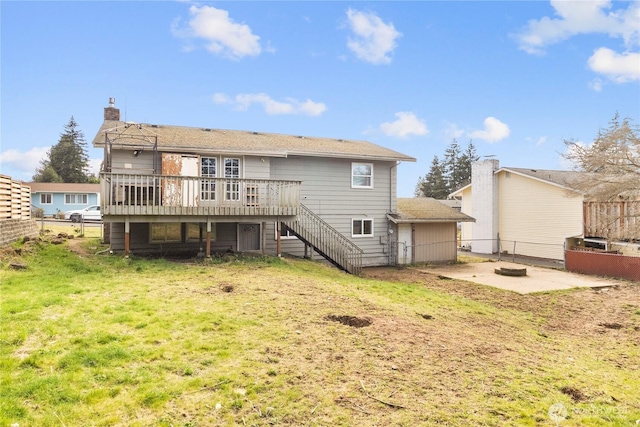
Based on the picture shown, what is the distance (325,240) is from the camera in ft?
→ 53.5

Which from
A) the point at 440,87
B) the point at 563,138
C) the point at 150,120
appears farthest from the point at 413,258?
the point at 150,120

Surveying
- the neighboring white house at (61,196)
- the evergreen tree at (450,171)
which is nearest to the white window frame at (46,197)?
the neighboring white house at (61,196)

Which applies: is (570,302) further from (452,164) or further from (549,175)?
(452,164)

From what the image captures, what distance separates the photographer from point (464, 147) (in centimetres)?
6575

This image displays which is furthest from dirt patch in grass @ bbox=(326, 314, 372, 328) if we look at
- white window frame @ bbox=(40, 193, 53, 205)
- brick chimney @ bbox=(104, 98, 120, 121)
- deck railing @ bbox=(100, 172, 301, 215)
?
white window frame @ bbox=(40, 193, 53, 205)

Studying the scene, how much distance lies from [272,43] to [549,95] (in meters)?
17.0

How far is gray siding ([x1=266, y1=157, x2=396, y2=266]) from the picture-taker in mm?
17000

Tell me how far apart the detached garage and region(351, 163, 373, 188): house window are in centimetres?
204

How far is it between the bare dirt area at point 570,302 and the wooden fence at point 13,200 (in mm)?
13005

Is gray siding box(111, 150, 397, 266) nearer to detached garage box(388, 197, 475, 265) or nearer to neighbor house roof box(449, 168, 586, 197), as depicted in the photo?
detached garage box(388, 197, 475, 265)

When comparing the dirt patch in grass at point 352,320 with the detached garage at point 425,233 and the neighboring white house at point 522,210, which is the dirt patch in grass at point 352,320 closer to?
the detached garage at point 425,233

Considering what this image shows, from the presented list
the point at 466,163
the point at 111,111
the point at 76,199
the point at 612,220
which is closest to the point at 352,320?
the point at 111,111

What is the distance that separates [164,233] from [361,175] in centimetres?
914

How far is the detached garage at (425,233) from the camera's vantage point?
63.5ft
